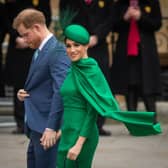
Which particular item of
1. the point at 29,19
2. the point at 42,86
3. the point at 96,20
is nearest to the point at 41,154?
the point at 42,86

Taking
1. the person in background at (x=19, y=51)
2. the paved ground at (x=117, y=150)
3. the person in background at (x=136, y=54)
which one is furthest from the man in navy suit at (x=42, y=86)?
the person in background at (x=136, y=54)

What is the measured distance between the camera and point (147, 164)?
7.84 metres

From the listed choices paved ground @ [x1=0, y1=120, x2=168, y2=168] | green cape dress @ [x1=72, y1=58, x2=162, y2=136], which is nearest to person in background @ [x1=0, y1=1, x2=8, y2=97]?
paved ground @ [x1=0, y1=120, x2=168, y2=168]

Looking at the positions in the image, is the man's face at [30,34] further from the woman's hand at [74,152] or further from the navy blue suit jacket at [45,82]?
the woman's hand at [74,152]

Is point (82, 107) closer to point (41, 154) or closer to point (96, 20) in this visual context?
point (41, 154)

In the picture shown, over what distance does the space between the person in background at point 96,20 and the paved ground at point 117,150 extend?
1.55 ft

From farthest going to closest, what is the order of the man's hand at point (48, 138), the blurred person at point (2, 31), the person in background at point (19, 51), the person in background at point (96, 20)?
the blurred person at point (2, 31) → the person in background at point (19, 51) → the person in background at point (96, 20) → the man's hand at point (48, 138)

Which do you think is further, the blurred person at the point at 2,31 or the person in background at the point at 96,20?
the blurred person at the point at 2,31

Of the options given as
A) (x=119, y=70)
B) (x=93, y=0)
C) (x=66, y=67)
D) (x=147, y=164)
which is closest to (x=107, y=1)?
(x=93, y=0)

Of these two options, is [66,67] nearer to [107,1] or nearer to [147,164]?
[147,164]

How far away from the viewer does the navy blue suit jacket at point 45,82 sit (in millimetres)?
5273

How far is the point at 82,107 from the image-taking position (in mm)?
4988

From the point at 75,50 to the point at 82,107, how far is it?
1.21 ft

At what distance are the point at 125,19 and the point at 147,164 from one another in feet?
7.55
